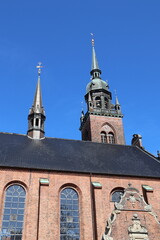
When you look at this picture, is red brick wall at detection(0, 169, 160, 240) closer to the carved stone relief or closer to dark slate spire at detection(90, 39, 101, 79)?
the carved stone relief

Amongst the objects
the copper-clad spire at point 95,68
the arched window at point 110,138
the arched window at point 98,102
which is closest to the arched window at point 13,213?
the arched window at point 110,138

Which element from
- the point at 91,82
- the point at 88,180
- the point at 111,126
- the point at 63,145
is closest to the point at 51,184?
the point at 88,180

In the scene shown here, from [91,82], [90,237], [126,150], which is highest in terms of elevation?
[91,82]

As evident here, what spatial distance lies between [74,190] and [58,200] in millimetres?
1750

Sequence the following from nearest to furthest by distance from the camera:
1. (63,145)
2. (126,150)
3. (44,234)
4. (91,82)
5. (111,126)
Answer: (44,234) → (63,145) → (126,150) → (111,126) → (91,82)

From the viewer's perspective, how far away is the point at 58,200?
66.2 feet

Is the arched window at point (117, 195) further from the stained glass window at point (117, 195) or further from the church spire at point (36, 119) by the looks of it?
the church spire at point (36, 119)

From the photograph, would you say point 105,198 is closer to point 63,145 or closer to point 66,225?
point 66,225

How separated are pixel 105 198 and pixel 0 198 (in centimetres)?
840

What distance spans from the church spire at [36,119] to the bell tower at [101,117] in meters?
8.83

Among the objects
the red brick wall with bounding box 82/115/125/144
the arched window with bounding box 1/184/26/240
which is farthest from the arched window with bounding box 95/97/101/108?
the arched window with bounding box 1/184/26/240

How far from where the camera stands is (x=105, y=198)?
68.7ft

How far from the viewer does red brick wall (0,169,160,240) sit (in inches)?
716

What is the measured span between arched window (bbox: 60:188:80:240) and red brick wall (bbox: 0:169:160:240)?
15.0 inches
